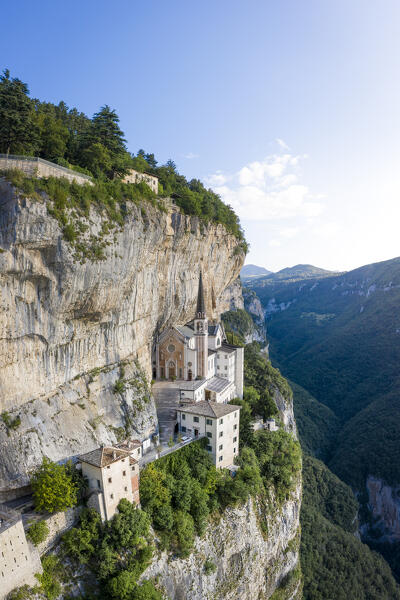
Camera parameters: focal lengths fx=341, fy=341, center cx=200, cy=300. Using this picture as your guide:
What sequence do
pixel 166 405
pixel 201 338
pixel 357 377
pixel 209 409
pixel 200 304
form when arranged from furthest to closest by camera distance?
pixel 357 377 → pixel 200 304 → pixel 201 338 → pixel 166 405 → pixel 209 409

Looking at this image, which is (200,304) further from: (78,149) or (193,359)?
(78,149)

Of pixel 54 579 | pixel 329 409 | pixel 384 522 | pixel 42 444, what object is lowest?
pixel 384 522

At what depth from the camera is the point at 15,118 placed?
86.6ft

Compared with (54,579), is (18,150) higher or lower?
higher

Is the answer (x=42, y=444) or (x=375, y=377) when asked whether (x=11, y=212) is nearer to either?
(x=42, y=444)

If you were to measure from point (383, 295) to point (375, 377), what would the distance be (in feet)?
164

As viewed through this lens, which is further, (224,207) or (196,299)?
(224,207)

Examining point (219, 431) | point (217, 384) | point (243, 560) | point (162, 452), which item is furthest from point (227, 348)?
point (243, 560)

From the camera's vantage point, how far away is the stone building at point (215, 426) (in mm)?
34781

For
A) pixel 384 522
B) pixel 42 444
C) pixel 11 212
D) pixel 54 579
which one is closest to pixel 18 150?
pixel 11 212

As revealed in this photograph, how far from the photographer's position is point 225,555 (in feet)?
102

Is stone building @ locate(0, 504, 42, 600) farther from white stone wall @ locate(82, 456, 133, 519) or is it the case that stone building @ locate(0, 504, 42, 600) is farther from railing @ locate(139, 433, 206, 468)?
railing @ locate(139, 433, 206, 468)

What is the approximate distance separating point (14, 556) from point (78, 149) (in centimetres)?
3269

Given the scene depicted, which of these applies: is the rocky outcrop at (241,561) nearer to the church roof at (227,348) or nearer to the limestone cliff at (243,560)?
the limestone cliff at (243,560)
